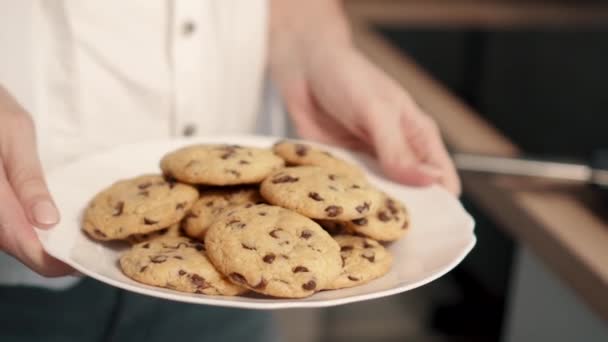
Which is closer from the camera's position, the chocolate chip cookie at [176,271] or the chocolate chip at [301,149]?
the chocolate chip cookie at [176,271]

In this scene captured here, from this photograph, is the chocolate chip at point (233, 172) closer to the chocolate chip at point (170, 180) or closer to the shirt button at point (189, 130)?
the chocolate chip at point (170, 180)

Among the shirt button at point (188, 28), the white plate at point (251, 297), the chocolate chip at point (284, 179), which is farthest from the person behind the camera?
the shirt button at point (188, 28)

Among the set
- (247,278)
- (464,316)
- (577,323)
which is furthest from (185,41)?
(464,316)

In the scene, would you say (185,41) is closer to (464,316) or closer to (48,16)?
(48,16)

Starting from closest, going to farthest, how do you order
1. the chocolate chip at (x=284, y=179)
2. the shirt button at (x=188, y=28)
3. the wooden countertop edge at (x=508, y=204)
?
the chocolate chip at (x=284, y=179)
the wooden countertop edge at (x=508, y=204)
the shirt button at (x=188, y=28)

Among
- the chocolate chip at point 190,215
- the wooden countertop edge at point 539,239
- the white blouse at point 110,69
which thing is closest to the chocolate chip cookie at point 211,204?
the chocolate chip at point 190,215

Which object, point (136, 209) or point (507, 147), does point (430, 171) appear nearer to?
point (136, 209)

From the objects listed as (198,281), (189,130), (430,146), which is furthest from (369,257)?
(189,130)
